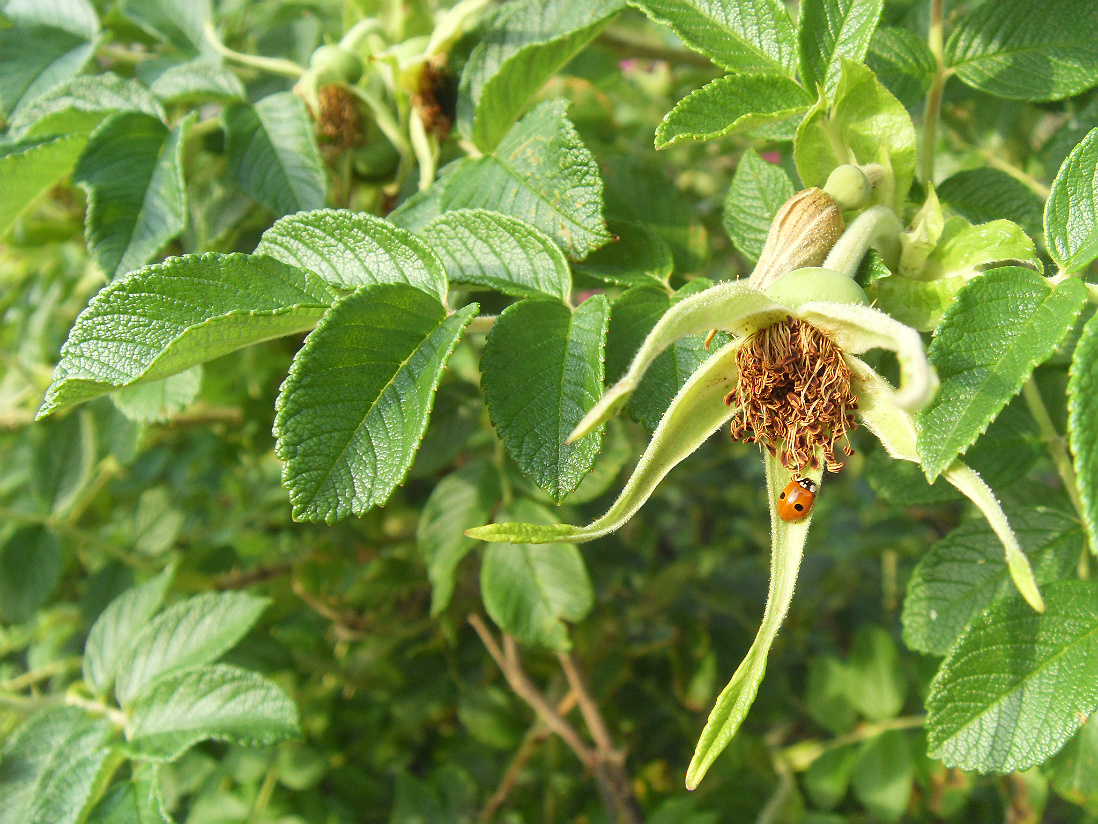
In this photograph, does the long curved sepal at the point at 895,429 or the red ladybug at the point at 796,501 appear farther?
the red ladybug at the point at 796,501

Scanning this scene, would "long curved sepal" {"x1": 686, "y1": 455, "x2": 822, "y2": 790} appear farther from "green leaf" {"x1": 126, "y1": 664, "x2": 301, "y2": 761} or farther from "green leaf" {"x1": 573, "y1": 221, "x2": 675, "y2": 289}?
"green leaf" {"x1": 126, "y1": 664, "x2": 301, "y2": 761}

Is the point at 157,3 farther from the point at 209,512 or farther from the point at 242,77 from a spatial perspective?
the point at 209,512

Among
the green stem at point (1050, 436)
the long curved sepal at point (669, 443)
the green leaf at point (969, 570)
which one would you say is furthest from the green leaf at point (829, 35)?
the green leaf at point (969, 570)

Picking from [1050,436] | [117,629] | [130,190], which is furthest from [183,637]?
[1050,436]

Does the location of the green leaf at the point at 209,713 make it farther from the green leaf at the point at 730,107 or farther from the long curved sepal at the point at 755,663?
the green leaf at the point at 730,107

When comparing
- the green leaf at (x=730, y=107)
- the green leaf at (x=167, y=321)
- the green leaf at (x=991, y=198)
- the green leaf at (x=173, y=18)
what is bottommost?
the green leaf at (x=991, y=198)

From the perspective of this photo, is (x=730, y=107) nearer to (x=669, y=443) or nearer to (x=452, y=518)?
(x=669, y=443)
